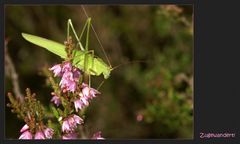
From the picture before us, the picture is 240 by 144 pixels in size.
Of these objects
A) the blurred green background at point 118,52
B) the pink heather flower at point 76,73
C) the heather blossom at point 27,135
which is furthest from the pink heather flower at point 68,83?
the blurred green background at point 118,52

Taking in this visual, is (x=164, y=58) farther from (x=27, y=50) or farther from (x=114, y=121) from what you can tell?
(x=27, y=50)

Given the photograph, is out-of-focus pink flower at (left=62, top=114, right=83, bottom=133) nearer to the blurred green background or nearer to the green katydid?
the green katydid

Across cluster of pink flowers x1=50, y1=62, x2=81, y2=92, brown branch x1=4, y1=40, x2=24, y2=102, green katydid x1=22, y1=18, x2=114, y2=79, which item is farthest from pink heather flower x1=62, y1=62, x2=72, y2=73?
brown branch x1=4, y1=40, x2=24, y2=102

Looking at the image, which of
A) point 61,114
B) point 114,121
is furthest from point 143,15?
point 61,114

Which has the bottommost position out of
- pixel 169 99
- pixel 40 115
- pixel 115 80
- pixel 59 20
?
pixel 40 115

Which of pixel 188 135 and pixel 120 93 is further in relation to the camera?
pixel 120 93

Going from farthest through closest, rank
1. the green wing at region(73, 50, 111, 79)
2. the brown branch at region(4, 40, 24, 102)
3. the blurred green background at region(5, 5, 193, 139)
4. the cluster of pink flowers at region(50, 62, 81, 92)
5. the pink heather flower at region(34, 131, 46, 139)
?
the blurred green background at region(5, 5, 193, 139) < the brown branch at region(4, 40, 24, 102) < the green wing at region(73, 50, 111, 79) < the cluster of pink flowers at region(50, 62, 81, 92) < the pink heather flower at region(34, 131, 46, 139)
